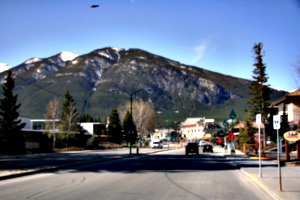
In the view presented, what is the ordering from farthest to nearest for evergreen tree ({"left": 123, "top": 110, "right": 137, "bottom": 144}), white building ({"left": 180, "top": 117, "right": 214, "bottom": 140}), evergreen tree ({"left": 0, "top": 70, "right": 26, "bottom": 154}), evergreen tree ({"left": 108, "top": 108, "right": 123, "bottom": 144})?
white building ({"left": 180, "top": 117, "right": 214, "bottom": 140})
evergreen tree ({"left": 108, "top": 108, "right": 123, "bottom": 144})
evergreen tree ({"left": 0, "top": 70, "right": 26, "bottom": 154})
evergreen tree ({"left": 123, "top": 110, "right": 137, "bottom": 144})

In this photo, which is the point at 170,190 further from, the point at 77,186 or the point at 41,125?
the point at 41,125

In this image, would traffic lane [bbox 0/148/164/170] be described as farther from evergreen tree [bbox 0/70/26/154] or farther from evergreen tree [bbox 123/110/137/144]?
evergreen tree [bbox 0/70/26/154]

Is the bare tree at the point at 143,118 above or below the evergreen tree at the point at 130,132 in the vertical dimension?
above

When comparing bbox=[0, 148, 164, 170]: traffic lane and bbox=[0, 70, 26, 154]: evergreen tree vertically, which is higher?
bbox=[0, 70, 26, 154]: evergreen tree

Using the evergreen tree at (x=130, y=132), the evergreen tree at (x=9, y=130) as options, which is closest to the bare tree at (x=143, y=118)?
the evergreen tree at (x=130, y=132)

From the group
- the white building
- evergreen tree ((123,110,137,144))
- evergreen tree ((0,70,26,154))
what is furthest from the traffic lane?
the white building

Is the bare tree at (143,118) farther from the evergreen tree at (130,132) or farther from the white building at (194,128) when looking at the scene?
the white building at (194,128)

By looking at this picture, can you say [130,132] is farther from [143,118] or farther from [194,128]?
[194,128]

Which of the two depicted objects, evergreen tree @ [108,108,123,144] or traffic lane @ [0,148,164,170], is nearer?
traffic lane @ [0,148,164,170]

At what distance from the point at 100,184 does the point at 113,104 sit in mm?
179249

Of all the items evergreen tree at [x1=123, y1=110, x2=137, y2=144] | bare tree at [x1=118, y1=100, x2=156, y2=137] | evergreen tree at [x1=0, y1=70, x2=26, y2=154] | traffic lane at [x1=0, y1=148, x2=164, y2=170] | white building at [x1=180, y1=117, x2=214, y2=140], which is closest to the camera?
traffic lane at [x1=0, y1=148, x2=164, y2=170]

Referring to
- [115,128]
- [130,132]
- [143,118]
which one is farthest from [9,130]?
[143,118]

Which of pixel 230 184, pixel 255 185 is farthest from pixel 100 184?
pixel 255 185

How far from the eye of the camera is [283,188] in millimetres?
12578
